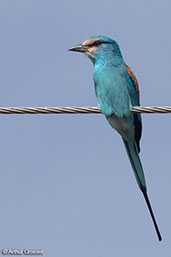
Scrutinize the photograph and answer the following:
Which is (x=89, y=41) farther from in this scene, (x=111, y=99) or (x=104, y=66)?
(x=111, y=99)

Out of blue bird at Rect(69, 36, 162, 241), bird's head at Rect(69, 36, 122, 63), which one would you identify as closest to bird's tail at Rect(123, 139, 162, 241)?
blue bird at Rect(69, 36, 162, 241)

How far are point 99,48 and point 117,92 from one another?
1.92 ft

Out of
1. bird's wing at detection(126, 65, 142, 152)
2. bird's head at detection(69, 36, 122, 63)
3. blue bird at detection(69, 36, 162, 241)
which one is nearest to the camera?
blue bird at detection(69, 36, 162, 241)

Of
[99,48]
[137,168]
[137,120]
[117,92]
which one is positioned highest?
[99,48]

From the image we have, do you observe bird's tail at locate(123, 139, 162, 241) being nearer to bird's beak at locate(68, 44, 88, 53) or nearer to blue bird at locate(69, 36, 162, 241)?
blue bird at locate(69, 36, 162, 241)

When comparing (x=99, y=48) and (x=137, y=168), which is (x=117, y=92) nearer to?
(x=99, y=48)

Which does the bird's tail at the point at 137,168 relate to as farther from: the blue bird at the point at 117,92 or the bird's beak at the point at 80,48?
the bird's beak at the point at 80,48

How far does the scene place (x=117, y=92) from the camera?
19.6 ft

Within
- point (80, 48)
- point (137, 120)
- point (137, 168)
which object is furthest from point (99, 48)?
point (137, 168)

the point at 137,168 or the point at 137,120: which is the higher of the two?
the point at 137,120

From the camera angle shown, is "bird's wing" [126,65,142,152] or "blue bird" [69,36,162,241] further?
"bird's wing" [126,65,142,152]

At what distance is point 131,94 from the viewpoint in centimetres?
604

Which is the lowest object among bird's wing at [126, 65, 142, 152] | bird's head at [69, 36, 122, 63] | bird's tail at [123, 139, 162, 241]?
bird's tail at [123, 139, 162, 241]

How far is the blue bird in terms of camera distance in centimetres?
589
